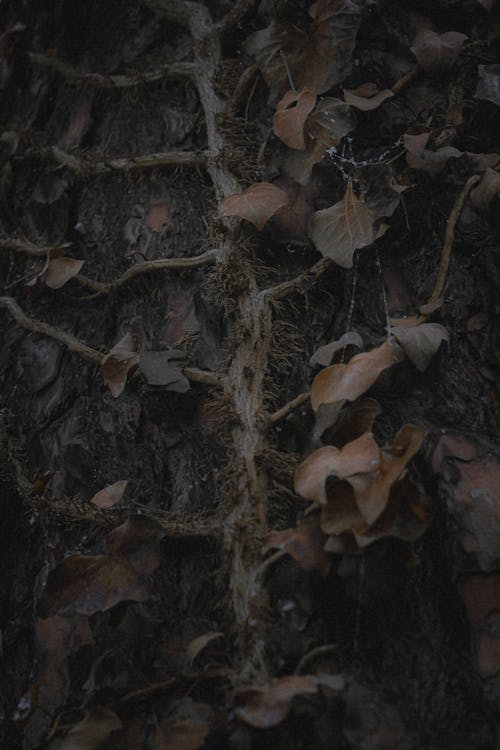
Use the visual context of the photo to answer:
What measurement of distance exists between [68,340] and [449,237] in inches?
29.0

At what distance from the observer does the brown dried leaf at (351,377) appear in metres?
1.11

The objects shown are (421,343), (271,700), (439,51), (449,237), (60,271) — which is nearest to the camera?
(271,700)

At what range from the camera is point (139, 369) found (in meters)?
1.29

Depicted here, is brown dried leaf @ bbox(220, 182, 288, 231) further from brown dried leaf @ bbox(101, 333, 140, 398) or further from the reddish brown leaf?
brown dried leaf @ bbox(101, 333, 140, 398)

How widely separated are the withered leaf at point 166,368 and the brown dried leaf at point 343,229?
32 cm

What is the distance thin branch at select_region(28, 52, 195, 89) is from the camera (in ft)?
5.22

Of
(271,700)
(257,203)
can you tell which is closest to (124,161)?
(257,203)

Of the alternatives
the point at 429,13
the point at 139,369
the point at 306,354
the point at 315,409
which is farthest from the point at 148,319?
the point at 429,13

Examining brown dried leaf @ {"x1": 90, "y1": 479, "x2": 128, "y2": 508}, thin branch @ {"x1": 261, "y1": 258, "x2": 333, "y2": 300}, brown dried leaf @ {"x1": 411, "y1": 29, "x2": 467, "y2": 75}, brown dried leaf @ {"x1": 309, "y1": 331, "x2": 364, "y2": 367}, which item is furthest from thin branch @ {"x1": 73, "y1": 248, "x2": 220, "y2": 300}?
brown dried leaf @ {"x1": 411, "y1": 29, "x2": 467, "y2": 75}

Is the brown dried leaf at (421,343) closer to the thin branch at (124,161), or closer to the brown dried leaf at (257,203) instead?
the brown dried leaf at (257,203)

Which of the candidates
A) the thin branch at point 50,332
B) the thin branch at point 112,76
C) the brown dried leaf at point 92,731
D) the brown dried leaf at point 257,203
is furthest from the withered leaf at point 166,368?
the thin branch at point 112,76

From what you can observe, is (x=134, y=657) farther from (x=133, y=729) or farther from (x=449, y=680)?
(x=449, y=680)

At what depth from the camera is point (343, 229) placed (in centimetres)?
129

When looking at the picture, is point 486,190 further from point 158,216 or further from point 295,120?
point 158,216
